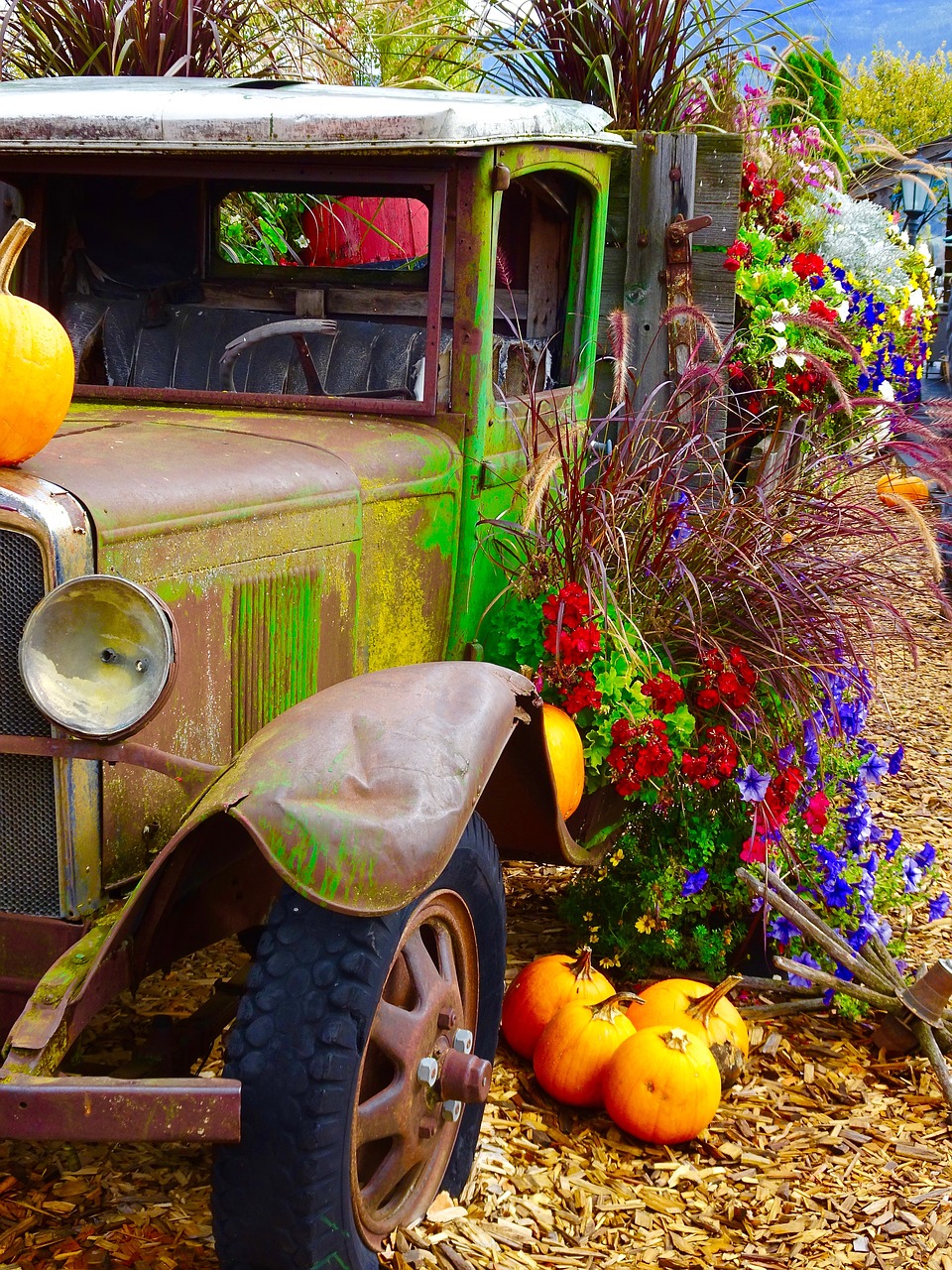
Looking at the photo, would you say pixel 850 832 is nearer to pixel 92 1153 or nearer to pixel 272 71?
pixel 92 1153

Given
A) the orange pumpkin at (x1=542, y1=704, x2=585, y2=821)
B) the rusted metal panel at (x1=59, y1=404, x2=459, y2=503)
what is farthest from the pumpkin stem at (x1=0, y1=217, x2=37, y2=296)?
the orange pumpkin at (x1=542, y1=704, x2=585, y2=821)

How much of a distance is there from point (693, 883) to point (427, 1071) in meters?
1.20

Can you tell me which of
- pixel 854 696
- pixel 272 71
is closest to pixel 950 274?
pixel 272 71

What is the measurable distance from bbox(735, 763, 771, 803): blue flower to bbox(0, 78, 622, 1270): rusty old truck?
1.34 ft

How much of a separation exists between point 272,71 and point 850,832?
14.6 feet

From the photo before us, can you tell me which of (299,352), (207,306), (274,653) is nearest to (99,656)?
(274,653)

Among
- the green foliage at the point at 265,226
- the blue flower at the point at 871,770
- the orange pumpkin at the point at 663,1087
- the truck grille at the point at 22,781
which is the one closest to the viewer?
the truck grille at the point at 22,781

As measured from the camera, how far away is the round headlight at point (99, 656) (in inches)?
67.8

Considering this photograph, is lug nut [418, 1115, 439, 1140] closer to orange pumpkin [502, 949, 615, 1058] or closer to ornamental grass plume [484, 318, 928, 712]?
orange pumpkin [502, 949, 615, 1058]

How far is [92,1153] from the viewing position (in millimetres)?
2455

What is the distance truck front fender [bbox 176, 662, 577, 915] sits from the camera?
169 cm

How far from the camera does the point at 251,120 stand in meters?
2.61

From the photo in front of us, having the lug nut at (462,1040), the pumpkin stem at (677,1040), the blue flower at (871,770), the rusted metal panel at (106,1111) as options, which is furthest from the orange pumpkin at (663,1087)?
Result: the rusted metal panel at (106,1111)

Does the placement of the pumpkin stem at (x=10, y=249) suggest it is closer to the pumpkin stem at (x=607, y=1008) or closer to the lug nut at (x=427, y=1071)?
the lug nut at (x=427, y=1071)
